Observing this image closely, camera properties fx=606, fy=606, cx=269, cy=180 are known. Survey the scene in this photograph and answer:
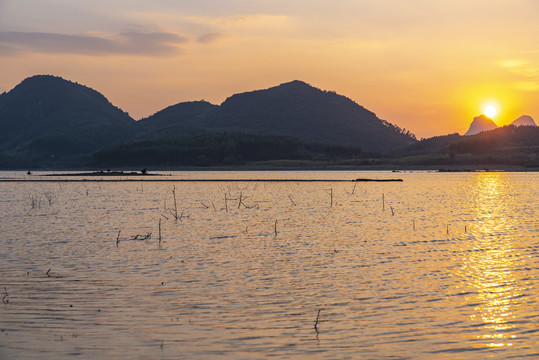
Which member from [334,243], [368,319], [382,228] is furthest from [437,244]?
[368,319]

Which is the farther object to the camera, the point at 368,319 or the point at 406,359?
the point at 368,319

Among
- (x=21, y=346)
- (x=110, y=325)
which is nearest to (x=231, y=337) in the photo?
(x=110, y=325)

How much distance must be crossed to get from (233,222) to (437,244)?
18750 mm

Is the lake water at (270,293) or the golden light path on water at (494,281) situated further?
the golden light path on water at (494,281)

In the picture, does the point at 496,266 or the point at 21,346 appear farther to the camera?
the point at 496,266

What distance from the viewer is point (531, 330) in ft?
55.3

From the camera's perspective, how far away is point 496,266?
27.1 meters

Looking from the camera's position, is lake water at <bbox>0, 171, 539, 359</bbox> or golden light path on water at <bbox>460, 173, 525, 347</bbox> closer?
lake water at <bbox>0, 171, 539, 359</bbox>

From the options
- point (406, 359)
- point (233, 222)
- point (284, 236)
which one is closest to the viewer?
point (406, 359)

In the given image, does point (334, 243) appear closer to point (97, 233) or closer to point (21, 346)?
point (97, 233)

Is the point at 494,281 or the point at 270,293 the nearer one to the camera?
the point at 270,293

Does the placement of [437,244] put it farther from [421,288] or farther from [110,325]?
[110,325]

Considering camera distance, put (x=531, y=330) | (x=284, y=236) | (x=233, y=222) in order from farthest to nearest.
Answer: (x=233, y=222) → (x=284, y=236) → (x=531, y=330)

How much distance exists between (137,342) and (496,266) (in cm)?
1760
